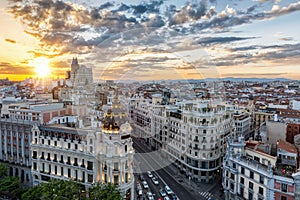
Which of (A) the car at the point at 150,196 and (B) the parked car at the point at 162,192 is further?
(B) the parked car at the point at 162,192

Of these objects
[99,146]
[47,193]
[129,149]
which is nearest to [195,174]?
[129,149]

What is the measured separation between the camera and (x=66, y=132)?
16.9m

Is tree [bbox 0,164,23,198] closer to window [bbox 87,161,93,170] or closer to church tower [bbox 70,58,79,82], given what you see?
window [bbox 87,161,93,170]

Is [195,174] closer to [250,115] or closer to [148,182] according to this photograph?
[148,182]

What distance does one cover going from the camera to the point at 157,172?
22109 mm

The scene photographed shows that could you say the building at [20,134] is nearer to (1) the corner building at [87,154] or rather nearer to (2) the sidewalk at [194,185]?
(1) the corner building at [87,154]

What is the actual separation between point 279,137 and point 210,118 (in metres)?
5.01

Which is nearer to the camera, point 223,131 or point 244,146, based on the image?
point 244,146

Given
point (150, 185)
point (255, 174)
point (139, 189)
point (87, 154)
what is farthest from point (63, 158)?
point (255, 174)

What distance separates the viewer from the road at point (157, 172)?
18391 millimetres

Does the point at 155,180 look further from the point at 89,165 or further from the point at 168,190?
the point at 89,165

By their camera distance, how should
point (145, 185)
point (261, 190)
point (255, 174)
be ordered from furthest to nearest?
1. point (145, 185)
2. point (255, 174)
3. point (261, 190)

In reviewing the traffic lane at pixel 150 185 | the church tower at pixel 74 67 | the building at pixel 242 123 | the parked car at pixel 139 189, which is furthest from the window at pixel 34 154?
the church tower at pixel 74 67

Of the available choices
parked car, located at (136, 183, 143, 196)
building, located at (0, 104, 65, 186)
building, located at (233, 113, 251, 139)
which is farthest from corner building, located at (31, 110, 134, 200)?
building, located at (233, 113, 251, 139)
